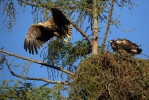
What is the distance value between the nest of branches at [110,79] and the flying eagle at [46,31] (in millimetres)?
1873

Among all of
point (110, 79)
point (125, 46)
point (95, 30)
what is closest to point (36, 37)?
point (95, 30)

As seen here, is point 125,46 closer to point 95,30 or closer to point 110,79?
point 95,30

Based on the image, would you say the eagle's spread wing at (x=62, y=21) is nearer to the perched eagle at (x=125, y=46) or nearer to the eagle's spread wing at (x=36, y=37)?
the eagle's spread wing at (x=36, y=37)

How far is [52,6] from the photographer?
33.2 feet

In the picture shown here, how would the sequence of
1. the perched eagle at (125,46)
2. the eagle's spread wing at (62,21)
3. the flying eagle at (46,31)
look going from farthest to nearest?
1. the flying eagle at (46,31)
2. the eagle's spread wing at (62,21)
3. the perched eagle at (125,46)

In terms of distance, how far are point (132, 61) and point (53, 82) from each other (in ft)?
4.91

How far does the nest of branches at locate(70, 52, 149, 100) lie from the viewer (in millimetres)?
8117

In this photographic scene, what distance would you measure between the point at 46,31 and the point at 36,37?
27 cm

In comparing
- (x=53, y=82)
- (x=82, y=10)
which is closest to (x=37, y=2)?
(x=82, y=10)

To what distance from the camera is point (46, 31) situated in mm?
11328

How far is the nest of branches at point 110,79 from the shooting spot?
26.6ft

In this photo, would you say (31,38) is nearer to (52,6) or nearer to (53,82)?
(52,6)

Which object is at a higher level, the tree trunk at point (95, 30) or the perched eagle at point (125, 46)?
the tree trunk at point (95, 30)

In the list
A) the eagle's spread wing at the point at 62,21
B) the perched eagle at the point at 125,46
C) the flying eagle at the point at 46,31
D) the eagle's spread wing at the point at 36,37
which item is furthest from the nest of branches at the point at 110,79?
the eagle's spread wing at the point at 36,37
